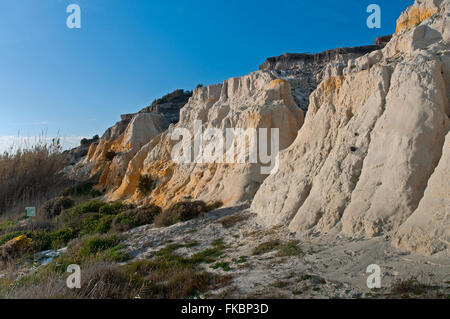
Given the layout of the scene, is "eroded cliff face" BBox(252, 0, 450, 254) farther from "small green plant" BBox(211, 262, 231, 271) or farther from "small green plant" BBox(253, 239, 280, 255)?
"small green plant" BBox(211, 262, 231, 271)

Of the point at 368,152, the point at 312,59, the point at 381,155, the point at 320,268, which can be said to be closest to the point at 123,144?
the point at 312,59

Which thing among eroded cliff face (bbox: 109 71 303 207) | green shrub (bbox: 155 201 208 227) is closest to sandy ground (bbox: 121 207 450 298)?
green shrub (bbox: 155 201 208 227)

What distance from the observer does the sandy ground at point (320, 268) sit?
4773 millimetres

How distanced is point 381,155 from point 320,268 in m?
3.13

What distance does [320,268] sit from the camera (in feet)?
18.9

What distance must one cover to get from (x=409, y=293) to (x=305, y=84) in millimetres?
18550

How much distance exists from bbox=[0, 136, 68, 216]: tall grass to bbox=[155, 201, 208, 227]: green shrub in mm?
16354

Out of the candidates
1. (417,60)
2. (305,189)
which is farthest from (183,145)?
(417,60)

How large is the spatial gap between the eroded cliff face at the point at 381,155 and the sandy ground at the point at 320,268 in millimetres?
369

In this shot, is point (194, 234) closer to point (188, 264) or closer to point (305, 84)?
point (188, 264)

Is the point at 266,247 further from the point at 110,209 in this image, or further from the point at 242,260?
the point at 110,209

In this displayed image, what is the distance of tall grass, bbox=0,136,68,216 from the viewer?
2434 centimetres

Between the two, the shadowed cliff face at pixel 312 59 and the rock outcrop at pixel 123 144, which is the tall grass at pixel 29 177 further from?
the shadowed cliff face at pixel 312 59

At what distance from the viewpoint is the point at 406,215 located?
6.09 meters
